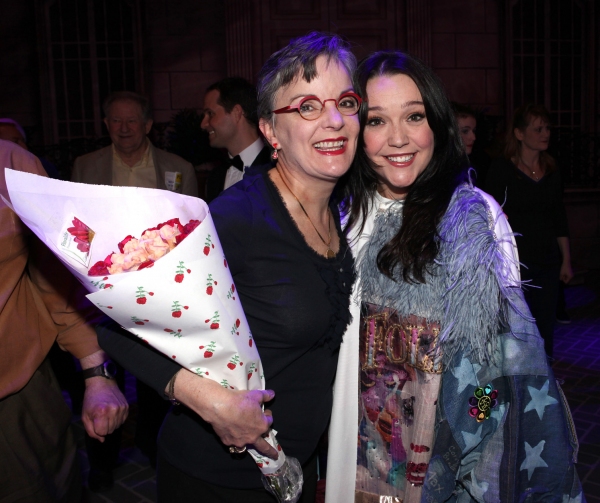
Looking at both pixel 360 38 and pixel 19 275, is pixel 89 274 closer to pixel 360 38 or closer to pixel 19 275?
pixel 19 275

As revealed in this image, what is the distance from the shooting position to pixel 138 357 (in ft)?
4.96

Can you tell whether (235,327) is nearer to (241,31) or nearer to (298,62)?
(298,62)

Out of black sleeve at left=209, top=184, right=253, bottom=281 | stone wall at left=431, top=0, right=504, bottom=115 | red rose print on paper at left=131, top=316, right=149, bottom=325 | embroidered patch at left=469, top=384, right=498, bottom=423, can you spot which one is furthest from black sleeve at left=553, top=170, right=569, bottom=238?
stone wall at left=431, top=0, right=504, bottom=115

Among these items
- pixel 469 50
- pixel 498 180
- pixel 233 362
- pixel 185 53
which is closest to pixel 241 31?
pixel 185 53

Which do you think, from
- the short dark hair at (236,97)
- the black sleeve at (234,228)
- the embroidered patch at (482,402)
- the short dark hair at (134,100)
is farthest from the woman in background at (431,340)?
the short dark hair at (134,100)

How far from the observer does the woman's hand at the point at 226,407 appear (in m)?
1.41

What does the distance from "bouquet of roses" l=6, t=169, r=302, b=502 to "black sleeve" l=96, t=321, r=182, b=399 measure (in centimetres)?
9

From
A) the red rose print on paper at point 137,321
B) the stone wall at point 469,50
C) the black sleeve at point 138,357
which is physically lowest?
the black sleeve at point 138,357

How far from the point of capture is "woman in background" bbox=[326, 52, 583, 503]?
5.60ft

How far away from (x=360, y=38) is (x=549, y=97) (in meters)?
4.50

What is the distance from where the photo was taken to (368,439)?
2.03 m

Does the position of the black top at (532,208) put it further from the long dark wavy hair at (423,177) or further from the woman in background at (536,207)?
the long dark wavy hair at (423,177)

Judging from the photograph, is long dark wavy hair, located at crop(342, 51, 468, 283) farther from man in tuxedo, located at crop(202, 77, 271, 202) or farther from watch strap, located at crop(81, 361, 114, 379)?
man in tuxedo, located at crop(202, 77, 271, 202)

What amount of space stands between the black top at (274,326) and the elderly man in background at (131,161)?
8.99 ft
